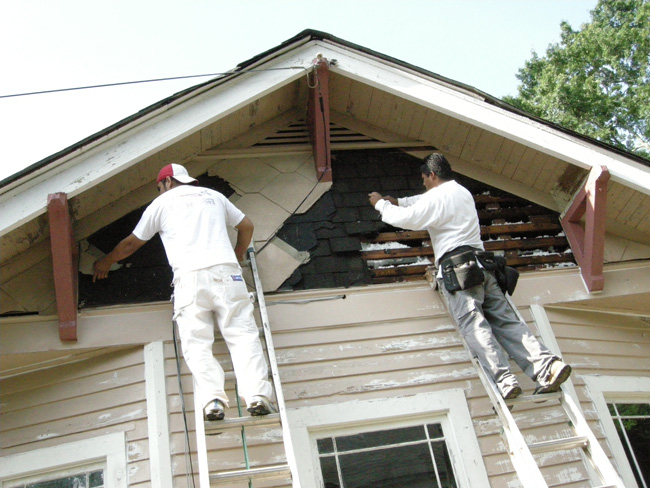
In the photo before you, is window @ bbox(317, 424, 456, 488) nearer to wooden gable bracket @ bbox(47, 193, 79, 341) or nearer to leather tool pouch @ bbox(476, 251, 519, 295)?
leather tool pouch @ bbox(476, 251, 519, 295)

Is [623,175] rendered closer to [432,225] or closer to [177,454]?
[432,225]

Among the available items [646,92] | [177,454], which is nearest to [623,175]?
[177,454]

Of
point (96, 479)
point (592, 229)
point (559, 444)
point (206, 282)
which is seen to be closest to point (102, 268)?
point (206, 282)

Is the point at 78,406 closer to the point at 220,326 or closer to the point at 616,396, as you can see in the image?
the point at 220,326

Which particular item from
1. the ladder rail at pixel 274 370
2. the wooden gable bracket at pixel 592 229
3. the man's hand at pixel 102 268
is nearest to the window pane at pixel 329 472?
the ladder rail at pixel 274 370

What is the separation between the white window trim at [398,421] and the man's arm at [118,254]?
4.98 feet

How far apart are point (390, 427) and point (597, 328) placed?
1952mm

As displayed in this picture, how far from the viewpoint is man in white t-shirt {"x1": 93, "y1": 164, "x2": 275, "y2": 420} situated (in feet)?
13.2

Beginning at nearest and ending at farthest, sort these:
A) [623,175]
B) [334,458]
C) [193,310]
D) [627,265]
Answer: [193,310] → [334,458] → [623,175] → [627,265]

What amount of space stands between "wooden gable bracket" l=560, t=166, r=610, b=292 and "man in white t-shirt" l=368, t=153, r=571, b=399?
1018 mm

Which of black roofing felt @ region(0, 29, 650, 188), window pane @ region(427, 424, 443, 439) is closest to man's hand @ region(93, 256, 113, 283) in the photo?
black roofing felt @ region(0, 29, 650, 188)

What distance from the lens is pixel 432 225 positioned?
199 inches

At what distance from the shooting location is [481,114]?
546cm

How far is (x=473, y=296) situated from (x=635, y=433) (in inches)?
66.4
